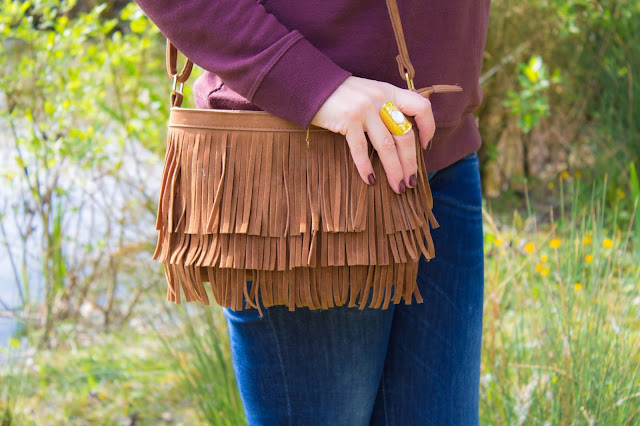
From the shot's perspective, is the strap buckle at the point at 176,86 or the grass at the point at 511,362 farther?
the grass at the point at 511,362

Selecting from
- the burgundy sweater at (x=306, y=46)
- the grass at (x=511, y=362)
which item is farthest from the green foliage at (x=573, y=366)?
the burgundy sweater at (x=306, y=46)

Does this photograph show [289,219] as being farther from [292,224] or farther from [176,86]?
[176,86]

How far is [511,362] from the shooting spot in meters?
1.82

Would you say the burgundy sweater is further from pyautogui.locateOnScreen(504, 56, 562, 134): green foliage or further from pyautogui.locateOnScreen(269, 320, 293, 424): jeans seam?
pyautogui.locateOnScreen(504, 56, 562, 134): green foliage

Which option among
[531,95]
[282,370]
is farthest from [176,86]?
[531,95]

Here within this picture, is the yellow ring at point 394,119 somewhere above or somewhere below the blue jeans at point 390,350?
above

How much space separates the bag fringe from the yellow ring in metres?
0.05

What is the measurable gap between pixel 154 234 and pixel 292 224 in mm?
2275

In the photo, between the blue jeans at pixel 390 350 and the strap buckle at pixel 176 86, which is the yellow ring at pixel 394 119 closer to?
the blue jeans at pixel 390 350

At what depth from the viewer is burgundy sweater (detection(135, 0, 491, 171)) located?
0.74m

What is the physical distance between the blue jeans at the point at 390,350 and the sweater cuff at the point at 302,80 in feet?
0.86

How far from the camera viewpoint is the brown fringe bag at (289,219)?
79cm

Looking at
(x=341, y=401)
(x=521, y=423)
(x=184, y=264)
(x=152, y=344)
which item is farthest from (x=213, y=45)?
(x=152, y=344)

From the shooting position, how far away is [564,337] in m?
1.53
